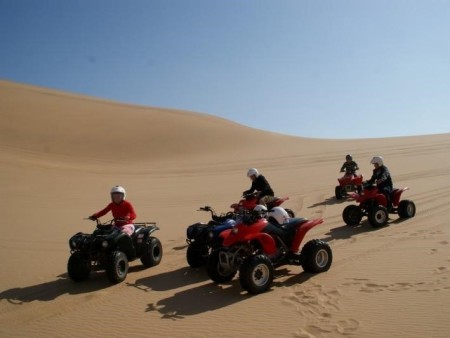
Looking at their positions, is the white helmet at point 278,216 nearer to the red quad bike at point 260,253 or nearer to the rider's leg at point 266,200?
the red quad bike at point 260,253

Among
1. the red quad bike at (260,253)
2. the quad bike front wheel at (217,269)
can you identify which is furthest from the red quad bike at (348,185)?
the quad bike front wheel at (217,269)

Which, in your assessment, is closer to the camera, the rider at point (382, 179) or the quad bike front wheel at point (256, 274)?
the quad bike front wheel at point (256, 274)

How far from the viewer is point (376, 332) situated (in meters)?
4.61

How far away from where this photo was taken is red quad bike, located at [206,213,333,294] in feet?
19.5

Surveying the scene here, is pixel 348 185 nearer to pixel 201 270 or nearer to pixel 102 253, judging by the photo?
pixel 201 270

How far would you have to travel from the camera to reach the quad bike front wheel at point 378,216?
32.3 ft

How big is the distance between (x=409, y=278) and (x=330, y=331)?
2.24m

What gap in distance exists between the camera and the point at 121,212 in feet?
25.8

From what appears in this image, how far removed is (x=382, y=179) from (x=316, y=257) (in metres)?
4.58

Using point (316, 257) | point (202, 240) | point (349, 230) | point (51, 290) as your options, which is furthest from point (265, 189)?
point (51, 290)

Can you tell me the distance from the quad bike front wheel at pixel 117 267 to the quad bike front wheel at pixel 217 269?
5.06 feet

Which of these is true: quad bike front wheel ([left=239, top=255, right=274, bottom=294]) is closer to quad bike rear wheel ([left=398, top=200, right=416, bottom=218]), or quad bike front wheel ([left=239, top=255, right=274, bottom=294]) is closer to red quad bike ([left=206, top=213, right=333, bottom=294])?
Result: red quad bike ([left=206, top=213, right=333, bottom=294])

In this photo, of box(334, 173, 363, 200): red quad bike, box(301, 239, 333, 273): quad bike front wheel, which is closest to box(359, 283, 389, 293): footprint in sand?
box(301, 239, 333, 273): quad bike front wheel

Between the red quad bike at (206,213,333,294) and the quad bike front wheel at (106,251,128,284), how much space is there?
1547 millimetres
